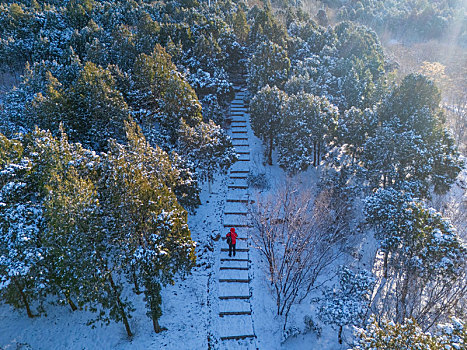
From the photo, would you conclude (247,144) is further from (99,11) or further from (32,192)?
(99,11)

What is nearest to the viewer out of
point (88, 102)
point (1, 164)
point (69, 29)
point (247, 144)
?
point (1, 164)

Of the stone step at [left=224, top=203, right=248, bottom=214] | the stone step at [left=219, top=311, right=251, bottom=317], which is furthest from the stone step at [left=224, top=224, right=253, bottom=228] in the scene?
the stone step at [left=219, top=311, right=251, bottom=317]

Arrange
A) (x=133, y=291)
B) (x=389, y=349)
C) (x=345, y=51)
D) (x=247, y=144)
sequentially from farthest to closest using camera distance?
1. (x=345, y=51)
2. (x=247, y=144)
3. (x=133, y=291)
4. (x=389, y=349)

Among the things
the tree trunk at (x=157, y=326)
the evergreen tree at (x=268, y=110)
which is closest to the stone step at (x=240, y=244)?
the tree trunk at (x=157, y=326)

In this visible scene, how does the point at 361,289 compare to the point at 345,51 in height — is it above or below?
below

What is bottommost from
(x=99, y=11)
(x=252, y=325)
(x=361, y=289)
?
(x=252, y=325)

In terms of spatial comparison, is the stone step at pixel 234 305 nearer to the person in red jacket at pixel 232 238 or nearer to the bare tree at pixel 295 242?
the bare tree at pixel 295 242

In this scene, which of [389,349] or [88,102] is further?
[88,102]

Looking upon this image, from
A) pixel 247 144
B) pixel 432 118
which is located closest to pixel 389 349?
pixel 432 118

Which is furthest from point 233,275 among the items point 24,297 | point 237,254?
point 24,297
